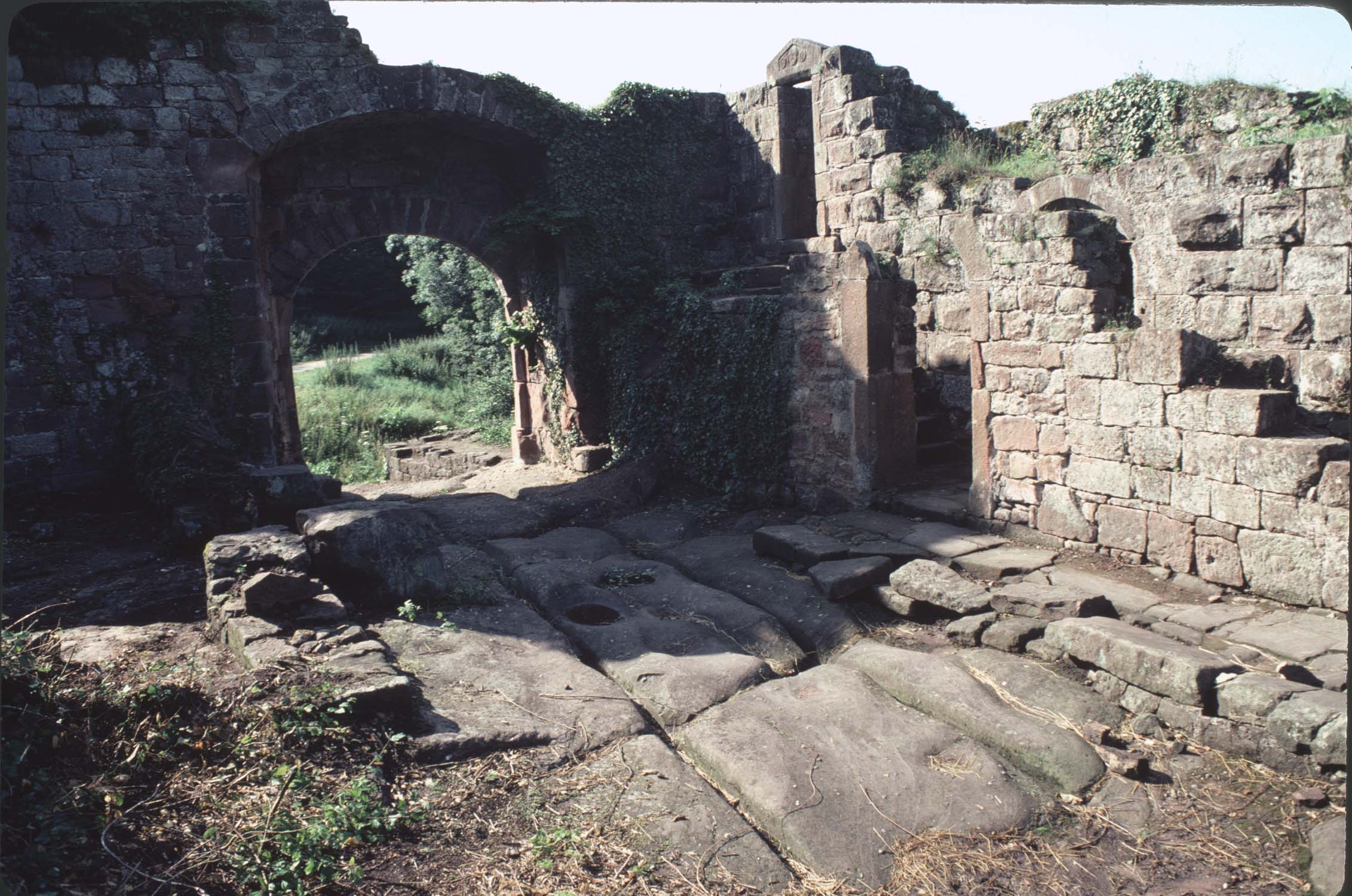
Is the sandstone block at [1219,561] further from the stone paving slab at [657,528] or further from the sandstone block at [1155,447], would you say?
the stone paving slab at [657,528]

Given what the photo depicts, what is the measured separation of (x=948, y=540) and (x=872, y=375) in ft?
5.33

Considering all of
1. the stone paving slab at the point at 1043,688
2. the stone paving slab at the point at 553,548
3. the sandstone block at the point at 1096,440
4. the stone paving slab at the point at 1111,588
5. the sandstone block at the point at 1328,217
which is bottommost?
the stone paving slab at the point at 1043,688

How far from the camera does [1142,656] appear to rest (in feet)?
15.4

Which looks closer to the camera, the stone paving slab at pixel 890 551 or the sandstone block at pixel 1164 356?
the sandstone block at pixel 1164 356

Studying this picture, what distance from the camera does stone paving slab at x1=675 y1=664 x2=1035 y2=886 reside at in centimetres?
379

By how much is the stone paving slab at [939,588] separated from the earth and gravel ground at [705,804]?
0.62m

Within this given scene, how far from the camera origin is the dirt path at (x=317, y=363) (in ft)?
64.5

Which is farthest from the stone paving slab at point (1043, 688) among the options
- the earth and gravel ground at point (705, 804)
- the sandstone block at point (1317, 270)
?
the sandstone block at point (1317, 270)

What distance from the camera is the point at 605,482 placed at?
10.2 m

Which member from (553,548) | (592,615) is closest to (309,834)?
(592,615)

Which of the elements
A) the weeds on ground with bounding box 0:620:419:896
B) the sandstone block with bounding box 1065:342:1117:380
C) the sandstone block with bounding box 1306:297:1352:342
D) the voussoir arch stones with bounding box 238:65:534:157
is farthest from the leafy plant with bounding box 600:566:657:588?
the voussoir arch stones with bounding box 238:65:534:157

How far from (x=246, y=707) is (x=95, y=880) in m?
1.12

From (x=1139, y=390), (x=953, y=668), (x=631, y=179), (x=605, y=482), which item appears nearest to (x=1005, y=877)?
(x=953, y=668)

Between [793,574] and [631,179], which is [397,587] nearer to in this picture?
[793,574]
